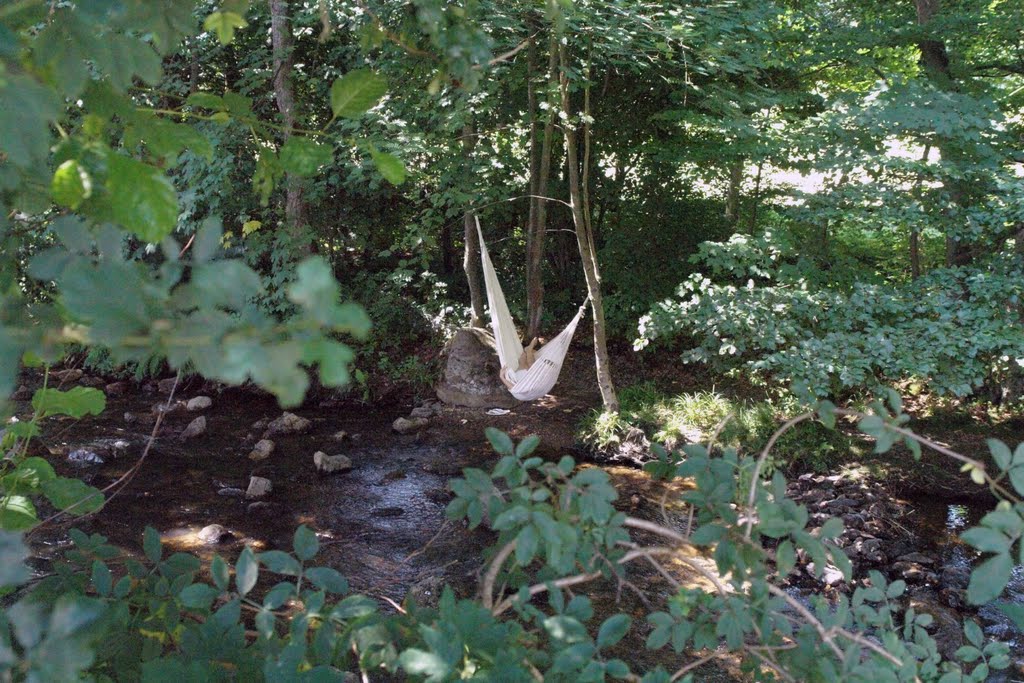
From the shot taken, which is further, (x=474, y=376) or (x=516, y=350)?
(x=474, y=376)

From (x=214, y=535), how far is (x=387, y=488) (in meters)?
0.97

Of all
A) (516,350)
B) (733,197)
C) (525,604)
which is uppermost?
(525,604)

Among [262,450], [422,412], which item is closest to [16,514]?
[262,450]

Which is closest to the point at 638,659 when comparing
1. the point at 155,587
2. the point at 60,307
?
the point at 155,587

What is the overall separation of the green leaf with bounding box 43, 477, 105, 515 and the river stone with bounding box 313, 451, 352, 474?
3.42 meters

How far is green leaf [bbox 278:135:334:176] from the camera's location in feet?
2.14

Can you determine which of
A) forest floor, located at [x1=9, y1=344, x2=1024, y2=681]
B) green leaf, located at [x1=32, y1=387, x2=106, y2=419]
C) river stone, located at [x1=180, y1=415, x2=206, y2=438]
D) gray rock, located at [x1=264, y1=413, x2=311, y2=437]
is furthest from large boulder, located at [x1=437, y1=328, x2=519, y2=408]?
green leaf, located at [x1=32, y1=387, x2=106, y2=419]

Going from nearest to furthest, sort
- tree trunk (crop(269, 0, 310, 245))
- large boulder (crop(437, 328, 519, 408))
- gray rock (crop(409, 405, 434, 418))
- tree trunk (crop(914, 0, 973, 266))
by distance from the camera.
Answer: tree trunk (crop(914, 0, 973, 266))
tree trunk (crop(269, 0, 310, 245))
gray rock (crop(409, 405, 434, 418))
large boulder (crop(437, 328, 519, 408))

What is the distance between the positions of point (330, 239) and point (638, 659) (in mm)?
4129

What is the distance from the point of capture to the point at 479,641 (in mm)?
673

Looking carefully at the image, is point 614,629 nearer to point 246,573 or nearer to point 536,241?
point 246,573

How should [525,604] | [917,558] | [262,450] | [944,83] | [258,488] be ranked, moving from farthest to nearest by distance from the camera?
[262,450] < [944,83] < [258,488] < [917,558] < [525,604]

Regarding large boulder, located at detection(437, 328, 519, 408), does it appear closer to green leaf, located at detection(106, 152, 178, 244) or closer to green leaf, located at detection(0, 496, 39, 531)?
green leaf, located at detection(0, 496, 39, 531)

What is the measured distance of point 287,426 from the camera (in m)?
4.93
